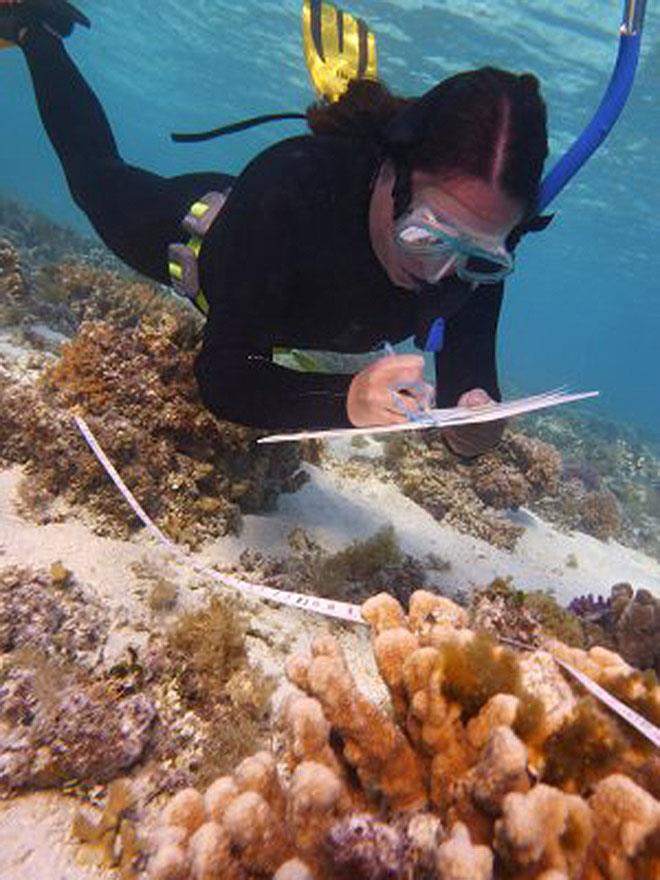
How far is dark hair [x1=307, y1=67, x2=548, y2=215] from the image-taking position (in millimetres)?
2893

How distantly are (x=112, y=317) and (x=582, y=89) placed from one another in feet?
86.1

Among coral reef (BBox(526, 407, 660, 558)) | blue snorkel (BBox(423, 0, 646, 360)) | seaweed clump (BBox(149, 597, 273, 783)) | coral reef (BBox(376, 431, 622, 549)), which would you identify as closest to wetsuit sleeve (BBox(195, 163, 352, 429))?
seaweed clump (BBox(149, 597, 273, 783))

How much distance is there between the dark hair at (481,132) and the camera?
9.49ft

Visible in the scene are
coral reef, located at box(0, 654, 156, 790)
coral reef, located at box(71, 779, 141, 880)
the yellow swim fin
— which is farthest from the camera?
the yellow swim fin

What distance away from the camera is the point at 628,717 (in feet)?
7.58

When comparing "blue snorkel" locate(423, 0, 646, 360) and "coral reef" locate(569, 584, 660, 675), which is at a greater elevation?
"blue snorkel" locate(423, 0, 646, 360)

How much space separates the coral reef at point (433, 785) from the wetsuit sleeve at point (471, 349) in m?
2.12

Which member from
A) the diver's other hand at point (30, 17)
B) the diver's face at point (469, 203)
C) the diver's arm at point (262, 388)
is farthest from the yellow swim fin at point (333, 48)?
the diver's other hand at point (30, 17)

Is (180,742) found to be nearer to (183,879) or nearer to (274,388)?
(183,879)

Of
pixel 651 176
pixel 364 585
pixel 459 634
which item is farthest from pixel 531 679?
pixel 651 176

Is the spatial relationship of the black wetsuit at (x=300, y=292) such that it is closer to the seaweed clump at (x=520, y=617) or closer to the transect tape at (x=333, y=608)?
the transect tape at (x=333, y=608)

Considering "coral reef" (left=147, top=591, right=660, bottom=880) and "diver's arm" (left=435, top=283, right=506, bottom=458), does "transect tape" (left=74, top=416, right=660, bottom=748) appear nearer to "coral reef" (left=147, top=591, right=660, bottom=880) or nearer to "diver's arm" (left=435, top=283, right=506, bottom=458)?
"coral reef" (left=147, top=591, right=660, bottom=880)

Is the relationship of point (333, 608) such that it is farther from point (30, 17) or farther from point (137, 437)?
point (30, 17)

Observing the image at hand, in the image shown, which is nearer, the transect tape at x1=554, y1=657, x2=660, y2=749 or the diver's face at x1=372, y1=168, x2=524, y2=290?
the transect tape at x1=554, y1=657, x2=660, y2=749
